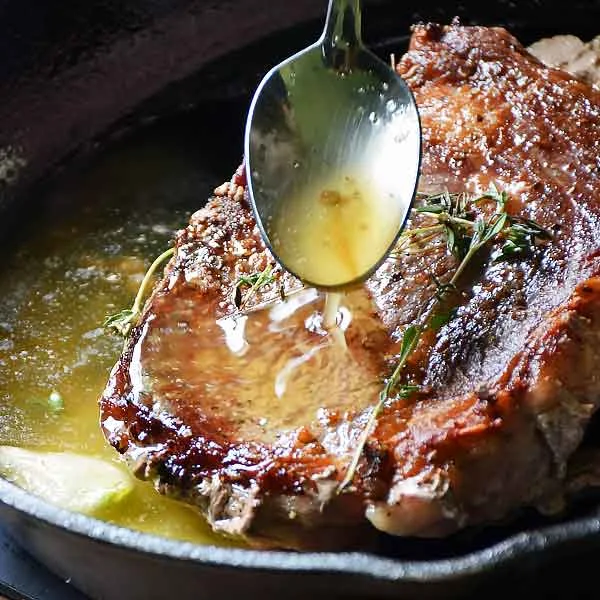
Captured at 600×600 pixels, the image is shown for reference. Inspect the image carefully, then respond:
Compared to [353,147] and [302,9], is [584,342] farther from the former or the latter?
Result: [302,9]

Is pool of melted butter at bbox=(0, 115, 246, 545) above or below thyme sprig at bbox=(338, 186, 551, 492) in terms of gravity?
below

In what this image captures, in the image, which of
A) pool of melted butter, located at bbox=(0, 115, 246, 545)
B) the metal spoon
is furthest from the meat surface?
pool of melted butter, located at bbox=(0, 115, 246, 545)

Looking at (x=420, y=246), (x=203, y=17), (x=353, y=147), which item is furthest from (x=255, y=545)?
(x=203, y=17)

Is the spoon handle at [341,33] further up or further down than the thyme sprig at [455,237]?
further up

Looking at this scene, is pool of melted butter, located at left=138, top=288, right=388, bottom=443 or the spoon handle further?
the spoon handle

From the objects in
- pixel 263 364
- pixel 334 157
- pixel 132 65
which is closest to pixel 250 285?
pixel 263 364

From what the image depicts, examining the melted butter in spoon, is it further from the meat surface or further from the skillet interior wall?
the skillet interior wall

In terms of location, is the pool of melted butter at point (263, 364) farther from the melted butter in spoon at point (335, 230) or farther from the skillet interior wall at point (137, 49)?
the skillet interior wall at point (137, 49)

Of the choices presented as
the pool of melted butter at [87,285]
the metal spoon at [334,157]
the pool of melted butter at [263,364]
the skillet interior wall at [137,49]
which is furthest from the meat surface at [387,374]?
the skillet interior wall at [137,49]

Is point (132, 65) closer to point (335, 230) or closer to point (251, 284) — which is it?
point (251, 284)
